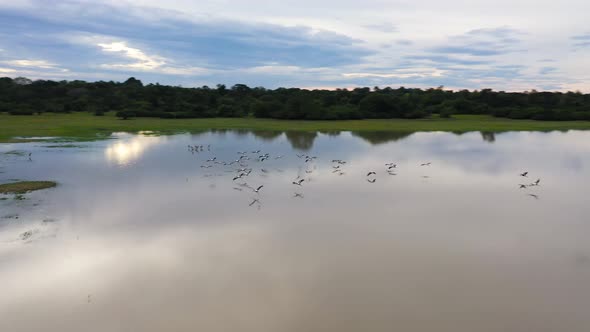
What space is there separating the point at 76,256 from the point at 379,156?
71.7ft

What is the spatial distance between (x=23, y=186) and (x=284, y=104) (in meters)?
50.6

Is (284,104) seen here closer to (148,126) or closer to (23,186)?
(148,126)

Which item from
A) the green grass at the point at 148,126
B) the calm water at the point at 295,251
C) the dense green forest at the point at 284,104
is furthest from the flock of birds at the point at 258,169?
the dense green forest at the point at 284,104

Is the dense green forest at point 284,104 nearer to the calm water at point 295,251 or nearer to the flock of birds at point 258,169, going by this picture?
the flock of birds at point 258,169

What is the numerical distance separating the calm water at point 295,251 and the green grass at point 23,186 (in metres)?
0.66

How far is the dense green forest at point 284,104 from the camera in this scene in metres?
66.1

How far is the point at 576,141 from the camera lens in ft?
136

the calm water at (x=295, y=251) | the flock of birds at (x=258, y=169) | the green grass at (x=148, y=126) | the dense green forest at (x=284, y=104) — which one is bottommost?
the calm water at (x=295, y=251)

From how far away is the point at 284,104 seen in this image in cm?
6788

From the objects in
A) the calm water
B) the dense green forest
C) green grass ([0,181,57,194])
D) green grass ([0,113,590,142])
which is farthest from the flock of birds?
the dense green forest

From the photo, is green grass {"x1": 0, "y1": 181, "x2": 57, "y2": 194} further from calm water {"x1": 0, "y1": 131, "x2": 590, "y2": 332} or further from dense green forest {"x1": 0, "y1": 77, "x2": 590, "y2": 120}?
dense green forest {"x1": 0, "y1": 77, "x2": 590, "y2": 120}

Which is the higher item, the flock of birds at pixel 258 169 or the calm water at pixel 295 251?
the flock of birds at pixel 258 169

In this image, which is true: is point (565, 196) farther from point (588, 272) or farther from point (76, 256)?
point (76, 256)

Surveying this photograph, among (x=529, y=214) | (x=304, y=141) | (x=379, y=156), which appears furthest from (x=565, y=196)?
(x=304, y=141)
